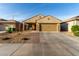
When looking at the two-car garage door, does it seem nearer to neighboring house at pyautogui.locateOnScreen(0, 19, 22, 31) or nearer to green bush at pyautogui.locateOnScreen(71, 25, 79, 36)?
neighboring house at pyautogui.locateOnScreen(0, 19, 22, 31)

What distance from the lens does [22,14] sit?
792 inches

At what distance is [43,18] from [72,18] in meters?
6.98

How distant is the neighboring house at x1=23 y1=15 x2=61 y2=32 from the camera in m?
24.4

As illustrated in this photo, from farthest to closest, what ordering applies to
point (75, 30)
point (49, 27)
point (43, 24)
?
point (43, 24)
point (49, 27)
point (75, 30)

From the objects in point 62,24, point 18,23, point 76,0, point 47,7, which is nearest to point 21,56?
point 76,0

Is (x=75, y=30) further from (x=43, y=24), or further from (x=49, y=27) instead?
(x=43, y=24)

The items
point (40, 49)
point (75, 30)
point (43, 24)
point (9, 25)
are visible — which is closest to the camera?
point (40, 49)

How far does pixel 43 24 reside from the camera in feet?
83.7

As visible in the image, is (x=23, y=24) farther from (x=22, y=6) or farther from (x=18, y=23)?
(x=22, y=6)

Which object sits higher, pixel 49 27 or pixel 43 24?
pixel 43 24

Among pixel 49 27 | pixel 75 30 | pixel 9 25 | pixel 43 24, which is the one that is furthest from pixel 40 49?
pixel 43 24

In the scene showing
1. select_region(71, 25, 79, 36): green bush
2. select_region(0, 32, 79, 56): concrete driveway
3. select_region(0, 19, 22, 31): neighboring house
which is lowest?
select_region(0, 32, 79, 56): concrete driveway

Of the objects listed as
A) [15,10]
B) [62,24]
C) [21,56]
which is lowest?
[21,56]

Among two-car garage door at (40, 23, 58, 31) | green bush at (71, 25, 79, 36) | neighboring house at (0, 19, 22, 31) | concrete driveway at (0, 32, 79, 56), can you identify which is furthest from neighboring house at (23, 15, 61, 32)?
concrete driveway at (0, 32, 79, 56)
